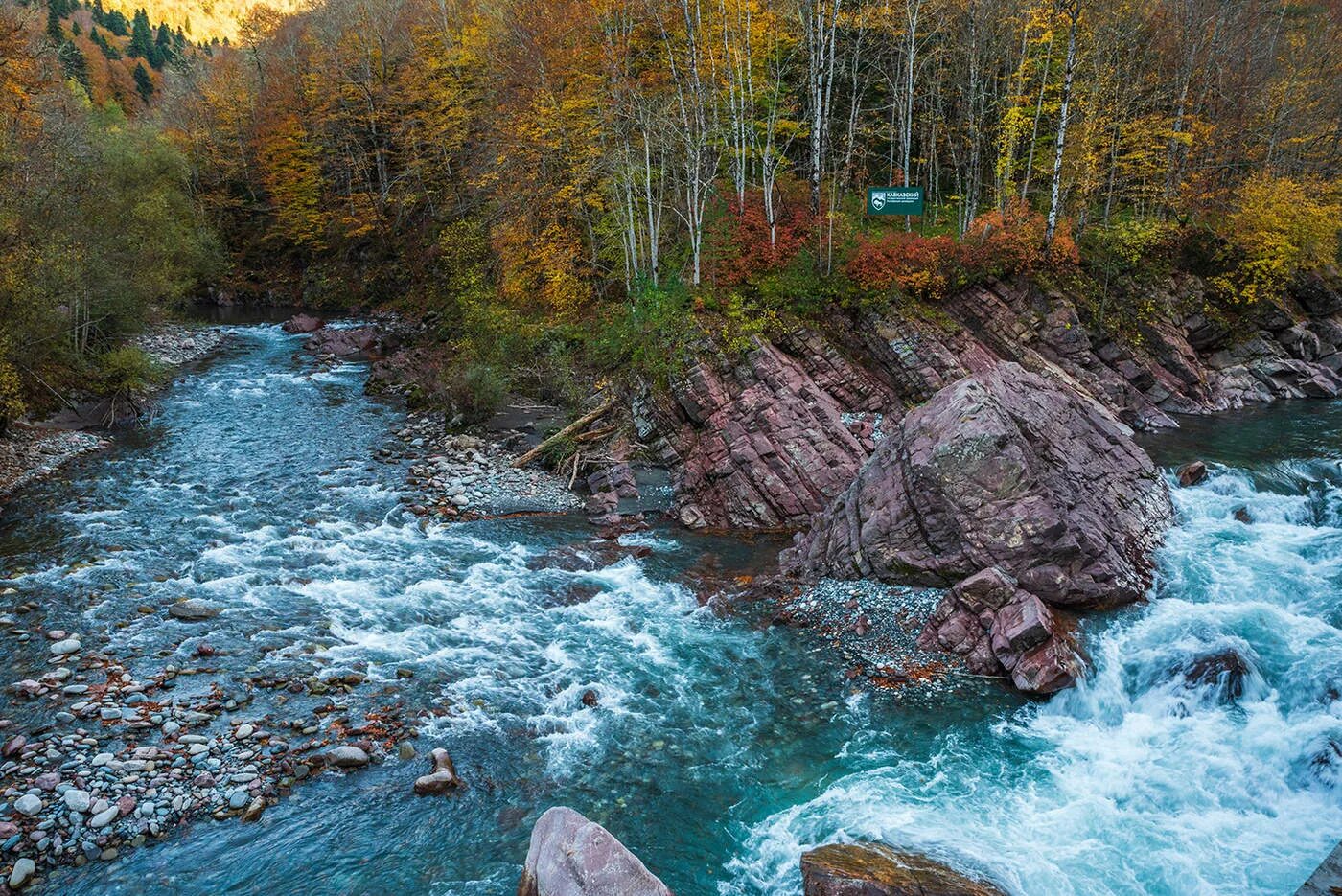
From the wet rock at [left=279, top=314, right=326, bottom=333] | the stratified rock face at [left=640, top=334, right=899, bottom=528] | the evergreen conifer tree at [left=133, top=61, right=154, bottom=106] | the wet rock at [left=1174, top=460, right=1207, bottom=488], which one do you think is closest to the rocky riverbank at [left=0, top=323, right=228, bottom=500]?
the wet rock at [left=279, top=314, right=326, bottom=333]

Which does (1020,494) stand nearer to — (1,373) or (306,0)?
(1,373)

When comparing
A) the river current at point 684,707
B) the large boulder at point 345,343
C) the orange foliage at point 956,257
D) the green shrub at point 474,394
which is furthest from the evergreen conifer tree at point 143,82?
the orange foliage at point 956,257

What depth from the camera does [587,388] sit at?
27.9m

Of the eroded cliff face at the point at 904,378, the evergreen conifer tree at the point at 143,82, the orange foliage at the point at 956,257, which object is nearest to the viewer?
the eroded cliff face at the point at 904,378

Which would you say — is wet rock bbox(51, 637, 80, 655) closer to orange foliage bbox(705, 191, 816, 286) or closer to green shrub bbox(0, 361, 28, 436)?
green shrub bbox(0, 361, 28, 436)

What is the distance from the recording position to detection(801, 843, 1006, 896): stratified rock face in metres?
8.79

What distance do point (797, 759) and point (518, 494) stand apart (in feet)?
43.0

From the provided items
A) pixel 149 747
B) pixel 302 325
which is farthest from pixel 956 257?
pixel 302 325

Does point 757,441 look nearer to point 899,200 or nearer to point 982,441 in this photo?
point 982,441

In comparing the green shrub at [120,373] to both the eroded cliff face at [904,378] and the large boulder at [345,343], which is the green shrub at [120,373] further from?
the eroded cliff face at [904,378]

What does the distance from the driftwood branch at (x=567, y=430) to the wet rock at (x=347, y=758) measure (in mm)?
13729

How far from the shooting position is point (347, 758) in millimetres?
11391

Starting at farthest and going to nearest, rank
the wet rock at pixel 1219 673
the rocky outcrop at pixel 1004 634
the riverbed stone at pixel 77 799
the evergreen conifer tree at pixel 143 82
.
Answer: the evergreen conifer tree at pixel 143 82 < the rocky outcrop at pixel 1004 634 < the wet rock at pixel 1219 673 < the riverbed stone at pixel 77 799

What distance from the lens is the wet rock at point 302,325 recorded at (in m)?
45.8
